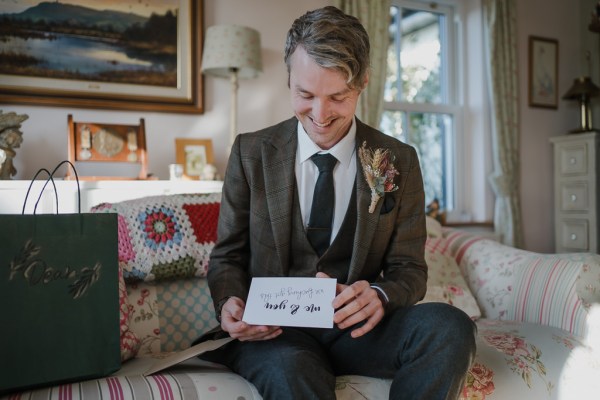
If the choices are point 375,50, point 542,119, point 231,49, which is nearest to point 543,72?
point 542,119

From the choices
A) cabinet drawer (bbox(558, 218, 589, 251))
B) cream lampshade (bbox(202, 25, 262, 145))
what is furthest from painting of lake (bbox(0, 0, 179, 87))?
cabinet drawer (bbox(558, 218, 589, 251))

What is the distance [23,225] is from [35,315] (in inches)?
6.9

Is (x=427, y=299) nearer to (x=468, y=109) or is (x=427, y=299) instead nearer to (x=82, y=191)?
(x=82, y=191)

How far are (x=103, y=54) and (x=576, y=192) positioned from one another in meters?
3.24

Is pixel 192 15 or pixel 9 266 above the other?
pixel 192 15

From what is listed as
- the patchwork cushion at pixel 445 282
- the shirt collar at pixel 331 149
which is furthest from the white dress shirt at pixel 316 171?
the patchwork cushion at pixel 445 282

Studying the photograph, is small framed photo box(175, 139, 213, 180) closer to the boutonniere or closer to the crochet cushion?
the crochet cushion

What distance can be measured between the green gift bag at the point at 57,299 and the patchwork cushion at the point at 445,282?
1.09 metres

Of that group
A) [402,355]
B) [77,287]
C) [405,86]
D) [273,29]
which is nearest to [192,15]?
[273,29]

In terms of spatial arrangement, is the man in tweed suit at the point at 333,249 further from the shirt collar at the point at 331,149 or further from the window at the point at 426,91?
the window at the point at 426,91

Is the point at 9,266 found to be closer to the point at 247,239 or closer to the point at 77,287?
the point at 77,287

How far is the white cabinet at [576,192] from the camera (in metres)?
3.67

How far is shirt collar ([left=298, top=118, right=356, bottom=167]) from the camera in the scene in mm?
1336

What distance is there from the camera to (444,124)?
4.03 m
